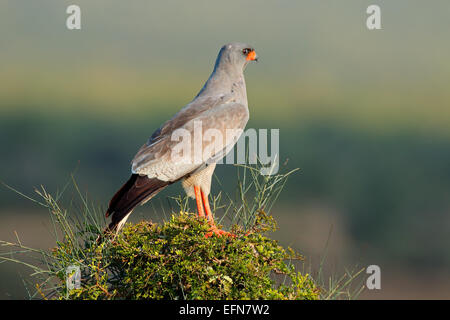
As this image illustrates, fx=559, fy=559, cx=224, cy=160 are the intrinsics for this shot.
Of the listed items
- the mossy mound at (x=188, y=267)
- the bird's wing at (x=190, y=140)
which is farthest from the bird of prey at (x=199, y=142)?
the mossy mound at (x=188, y=267)

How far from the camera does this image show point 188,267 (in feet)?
12.6

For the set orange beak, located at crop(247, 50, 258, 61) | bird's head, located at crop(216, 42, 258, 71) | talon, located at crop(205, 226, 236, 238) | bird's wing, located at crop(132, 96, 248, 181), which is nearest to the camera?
talon, located at crop(205, 226, 236, 238)

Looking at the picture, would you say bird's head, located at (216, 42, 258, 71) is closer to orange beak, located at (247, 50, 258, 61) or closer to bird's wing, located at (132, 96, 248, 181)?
orange beak, located at (247, 50, 258, 61)

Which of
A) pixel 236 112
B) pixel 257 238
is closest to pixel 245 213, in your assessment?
pixel 257 238

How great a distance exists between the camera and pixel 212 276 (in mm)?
3863

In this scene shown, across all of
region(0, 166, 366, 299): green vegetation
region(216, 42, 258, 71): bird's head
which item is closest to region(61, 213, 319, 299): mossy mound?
region(0, 166, 366, 299): green vegetation

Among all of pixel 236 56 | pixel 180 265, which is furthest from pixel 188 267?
pixel 236 56

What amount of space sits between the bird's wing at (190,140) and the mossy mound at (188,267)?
1.14 metres

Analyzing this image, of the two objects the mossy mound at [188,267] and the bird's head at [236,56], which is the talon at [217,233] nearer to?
the mossy mound at [188,267]

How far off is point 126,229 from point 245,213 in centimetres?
97

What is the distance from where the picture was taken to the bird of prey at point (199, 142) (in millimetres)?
5163

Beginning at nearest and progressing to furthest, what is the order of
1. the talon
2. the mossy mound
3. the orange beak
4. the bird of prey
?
the mossy mound
the talon
the bird of prey
the orange beak

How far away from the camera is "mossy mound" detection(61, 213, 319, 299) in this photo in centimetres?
386

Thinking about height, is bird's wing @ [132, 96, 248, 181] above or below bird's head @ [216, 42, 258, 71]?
below
